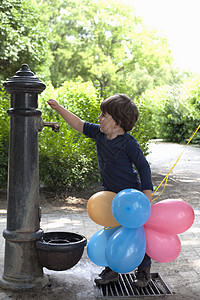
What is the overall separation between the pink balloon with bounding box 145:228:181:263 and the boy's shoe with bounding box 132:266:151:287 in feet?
1.00

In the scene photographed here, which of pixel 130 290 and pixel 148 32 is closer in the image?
pixel 130 290

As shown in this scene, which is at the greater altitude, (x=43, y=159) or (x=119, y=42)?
(x=119, y=42)

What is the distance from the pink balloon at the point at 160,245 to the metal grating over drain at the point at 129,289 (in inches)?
13.1

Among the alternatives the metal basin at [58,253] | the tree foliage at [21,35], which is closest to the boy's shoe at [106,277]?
the metal basin at [58,253]

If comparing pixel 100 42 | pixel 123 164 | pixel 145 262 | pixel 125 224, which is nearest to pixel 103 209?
pixel 125 224

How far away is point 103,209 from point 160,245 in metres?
0.46

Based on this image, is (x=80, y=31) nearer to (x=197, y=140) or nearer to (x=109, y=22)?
(x=109, y=22)

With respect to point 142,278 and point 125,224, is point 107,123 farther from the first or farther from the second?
point 142,278

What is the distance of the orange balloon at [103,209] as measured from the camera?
2912 mm

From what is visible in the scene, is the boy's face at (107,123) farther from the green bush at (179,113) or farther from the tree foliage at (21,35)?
the green bush at (179,113)

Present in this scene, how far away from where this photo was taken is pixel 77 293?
3.02 m

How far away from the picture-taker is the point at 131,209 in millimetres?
2668

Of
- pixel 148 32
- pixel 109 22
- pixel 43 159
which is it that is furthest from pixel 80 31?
pixel 43 159

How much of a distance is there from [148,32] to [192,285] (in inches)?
1306
